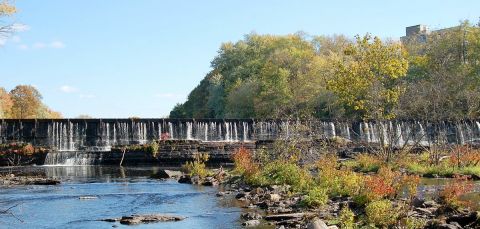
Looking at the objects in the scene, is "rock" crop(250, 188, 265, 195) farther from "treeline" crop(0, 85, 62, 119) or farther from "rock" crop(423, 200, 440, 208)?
"treeline" crop(0, 85, 62, 119)

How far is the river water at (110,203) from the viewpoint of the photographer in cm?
2003

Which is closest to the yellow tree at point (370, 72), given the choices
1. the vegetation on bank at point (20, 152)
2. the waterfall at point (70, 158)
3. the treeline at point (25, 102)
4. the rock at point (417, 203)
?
the rock at point (417, 203)

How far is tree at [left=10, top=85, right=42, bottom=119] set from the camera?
9556 centimetres

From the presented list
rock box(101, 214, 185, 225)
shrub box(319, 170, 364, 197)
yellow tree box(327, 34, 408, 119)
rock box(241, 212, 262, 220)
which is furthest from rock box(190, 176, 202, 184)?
rock box(241, 212, 262, 220)

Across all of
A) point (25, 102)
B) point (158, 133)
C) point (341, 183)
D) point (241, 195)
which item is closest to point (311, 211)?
point (341, 183)

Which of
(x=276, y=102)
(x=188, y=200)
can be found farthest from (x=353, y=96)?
(x=276, y=102)

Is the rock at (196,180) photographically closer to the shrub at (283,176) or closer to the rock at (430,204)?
the shrub at (283,176)

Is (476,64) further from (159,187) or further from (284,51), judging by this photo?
(159,187)

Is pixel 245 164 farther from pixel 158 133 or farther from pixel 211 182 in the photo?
pixel 158 133

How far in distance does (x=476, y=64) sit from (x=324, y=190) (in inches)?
2240

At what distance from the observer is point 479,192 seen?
25109 millimetres

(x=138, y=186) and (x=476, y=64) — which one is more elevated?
(x=476, y=64)

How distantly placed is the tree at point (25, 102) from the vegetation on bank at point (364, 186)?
70118 mm

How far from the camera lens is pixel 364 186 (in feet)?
69.7
